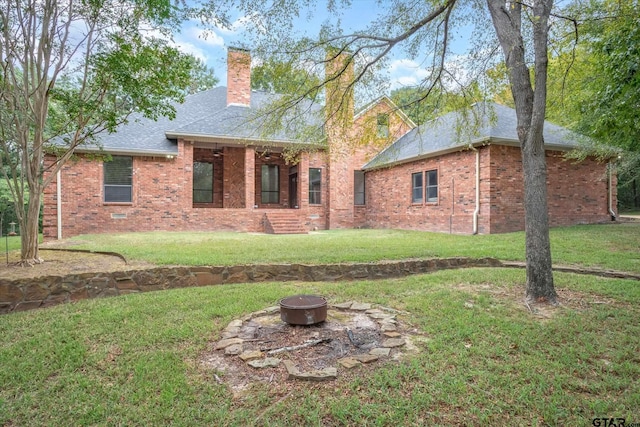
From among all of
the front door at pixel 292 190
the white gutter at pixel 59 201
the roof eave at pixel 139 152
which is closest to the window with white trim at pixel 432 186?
the front door at pixel 292 190

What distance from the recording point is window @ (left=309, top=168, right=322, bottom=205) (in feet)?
55.1

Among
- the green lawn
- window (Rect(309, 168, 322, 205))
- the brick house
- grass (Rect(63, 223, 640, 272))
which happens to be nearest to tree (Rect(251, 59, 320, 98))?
the brick house

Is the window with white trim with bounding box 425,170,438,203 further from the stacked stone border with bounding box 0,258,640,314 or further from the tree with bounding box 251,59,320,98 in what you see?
the tree with bounding box 251,59,320,98

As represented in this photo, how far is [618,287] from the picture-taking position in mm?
5148

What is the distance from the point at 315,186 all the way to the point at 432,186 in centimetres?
565

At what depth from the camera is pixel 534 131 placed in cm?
451

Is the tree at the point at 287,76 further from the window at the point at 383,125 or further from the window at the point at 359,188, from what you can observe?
the window at the point at 359,188

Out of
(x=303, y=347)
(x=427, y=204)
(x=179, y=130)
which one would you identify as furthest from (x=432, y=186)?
(x=303, y=347)

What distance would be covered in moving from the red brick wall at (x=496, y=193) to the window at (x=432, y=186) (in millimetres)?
218

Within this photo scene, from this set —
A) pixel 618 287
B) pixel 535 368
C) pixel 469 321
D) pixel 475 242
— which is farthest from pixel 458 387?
pixel 475 242

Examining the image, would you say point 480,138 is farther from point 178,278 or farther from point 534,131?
point 178,278

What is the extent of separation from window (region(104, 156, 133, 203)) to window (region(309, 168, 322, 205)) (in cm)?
754

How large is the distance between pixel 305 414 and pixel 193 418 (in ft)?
→ 2.50

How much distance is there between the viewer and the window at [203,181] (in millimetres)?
17328
